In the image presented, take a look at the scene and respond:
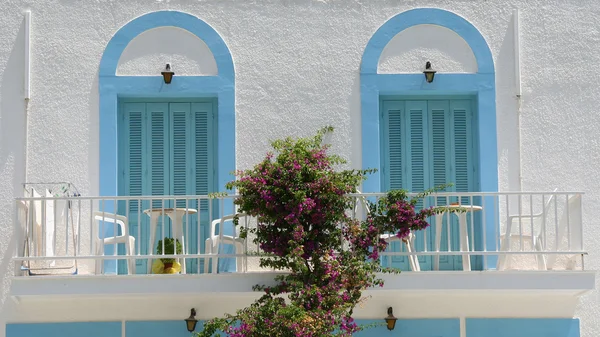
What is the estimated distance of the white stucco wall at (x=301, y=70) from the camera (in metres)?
14.5

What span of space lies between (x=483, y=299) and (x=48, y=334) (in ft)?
15.9

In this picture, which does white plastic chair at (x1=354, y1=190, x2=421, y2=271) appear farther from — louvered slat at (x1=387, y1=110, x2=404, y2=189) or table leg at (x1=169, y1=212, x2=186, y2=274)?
table leg at (x1=169, y1=212, x2=186, y2=274)

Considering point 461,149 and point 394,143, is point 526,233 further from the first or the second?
point 394,143

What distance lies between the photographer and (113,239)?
13648 mm

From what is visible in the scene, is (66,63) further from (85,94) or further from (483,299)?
(483,299)

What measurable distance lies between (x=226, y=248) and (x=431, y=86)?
3043 millimetres

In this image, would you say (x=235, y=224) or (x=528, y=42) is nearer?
(x=235, y=224)

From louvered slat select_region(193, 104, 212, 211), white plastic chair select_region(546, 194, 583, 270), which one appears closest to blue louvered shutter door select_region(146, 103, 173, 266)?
louvered slat select_region(193, 104, 212, 211)

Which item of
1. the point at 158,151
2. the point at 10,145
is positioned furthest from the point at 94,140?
the point at 10,145

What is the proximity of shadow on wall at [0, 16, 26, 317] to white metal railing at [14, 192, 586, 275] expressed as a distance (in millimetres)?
520

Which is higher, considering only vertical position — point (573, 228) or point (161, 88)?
point (161, 88)

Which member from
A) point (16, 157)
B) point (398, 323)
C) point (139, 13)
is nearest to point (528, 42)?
point (398, 323)

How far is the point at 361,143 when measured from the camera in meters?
14.5

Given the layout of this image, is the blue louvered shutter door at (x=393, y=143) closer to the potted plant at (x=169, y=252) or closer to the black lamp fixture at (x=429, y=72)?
the black lamp fixture at (x=429, y=72)
